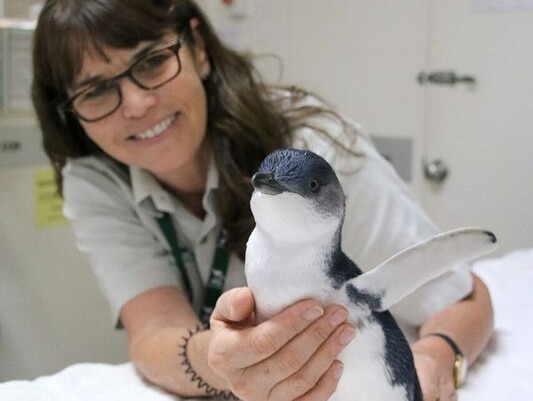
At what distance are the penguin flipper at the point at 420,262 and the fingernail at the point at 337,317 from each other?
0.9 inches

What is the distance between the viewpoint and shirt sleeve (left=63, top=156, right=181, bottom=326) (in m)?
1.03

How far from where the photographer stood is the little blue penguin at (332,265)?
48 cm

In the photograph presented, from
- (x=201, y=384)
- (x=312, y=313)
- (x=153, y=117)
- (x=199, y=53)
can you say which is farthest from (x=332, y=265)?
(x=199, y=53)

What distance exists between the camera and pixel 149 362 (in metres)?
0.91

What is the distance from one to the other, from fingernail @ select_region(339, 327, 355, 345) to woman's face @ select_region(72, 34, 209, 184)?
1.64ft

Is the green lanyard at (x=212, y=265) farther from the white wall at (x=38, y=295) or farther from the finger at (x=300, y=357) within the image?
the white wall at (x=38, y=295)

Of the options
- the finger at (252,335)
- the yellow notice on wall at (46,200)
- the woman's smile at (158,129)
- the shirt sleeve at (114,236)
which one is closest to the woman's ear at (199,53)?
the woman's smile at (158,129)

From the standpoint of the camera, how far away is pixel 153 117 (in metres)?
0.94

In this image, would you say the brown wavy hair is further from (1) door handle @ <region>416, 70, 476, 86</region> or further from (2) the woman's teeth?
(1) door handle @ <region>416, 70, 476, 86</region>

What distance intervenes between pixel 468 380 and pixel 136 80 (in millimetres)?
597

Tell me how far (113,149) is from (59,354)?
80 cm

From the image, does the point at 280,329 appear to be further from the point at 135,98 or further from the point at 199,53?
the point at 199,53

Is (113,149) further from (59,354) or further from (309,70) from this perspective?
(309,70)

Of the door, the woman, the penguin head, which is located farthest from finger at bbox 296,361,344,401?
the door
